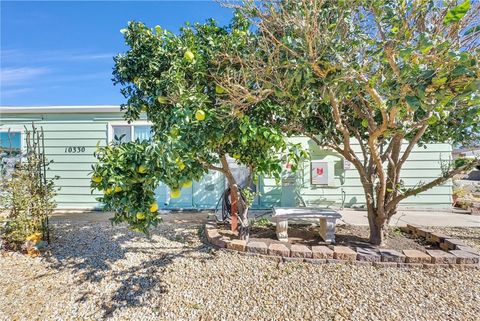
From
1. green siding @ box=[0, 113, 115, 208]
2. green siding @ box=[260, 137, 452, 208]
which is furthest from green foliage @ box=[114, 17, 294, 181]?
green siding @ box=[0, 113, 115, 208]

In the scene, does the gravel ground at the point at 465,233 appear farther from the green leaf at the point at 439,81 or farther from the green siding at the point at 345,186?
the green leaf at the point at 439,81

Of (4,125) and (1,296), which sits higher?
(4,125)

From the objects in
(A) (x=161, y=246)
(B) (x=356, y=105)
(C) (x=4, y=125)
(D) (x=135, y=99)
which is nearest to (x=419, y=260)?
(B) (x=356, y=105)

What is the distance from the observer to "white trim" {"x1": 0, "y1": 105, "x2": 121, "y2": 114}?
6887 millimetres

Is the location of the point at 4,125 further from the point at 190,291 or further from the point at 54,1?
the point at 190,291

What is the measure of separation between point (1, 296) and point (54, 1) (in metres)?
5.38

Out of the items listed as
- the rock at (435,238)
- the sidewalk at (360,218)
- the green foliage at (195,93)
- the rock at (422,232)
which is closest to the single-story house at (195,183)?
the sidewalk at (360,218)

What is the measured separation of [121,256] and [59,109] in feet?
18.3

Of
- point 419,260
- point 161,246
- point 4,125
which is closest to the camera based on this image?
point 419,260

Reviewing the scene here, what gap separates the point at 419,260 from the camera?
3205mm

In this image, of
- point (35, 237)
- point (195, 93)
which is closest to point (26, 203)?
point (35, 237)

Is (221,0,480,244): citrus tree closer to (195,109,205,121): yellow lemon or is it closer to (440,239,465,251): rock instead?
(195,109,205,121): yellow lemon

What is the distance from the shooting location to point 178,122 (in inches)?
94.0

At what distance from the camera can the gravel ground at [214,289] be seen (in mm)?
2436
